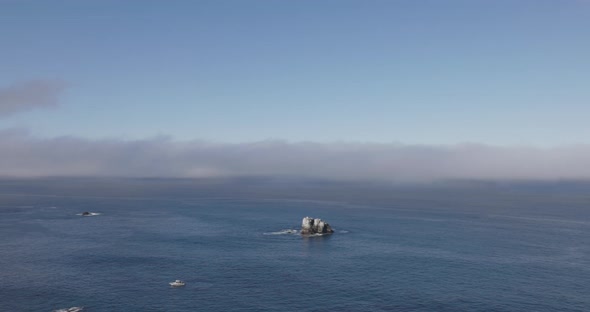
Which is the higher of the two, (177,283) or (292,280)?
(177,283)

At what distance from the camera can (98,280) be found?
5876 inches

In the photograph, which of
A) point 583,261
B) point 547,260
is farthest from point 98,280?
point 583,261

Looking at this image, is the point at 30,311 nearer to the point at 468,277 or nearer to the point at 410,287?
the point at 410,287

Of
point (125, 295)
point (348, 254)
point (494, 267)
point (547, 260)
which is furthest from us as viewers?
point (348, 254)

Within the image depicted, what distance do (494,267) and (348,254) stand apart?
61.1m

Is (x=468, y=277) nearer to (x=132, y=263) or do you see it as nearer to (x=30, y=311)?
(x=132, y=263)

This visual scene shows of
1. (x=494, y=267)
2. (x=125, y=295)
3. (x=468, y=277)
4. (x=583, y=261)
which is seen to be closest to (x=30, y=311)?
(x=125, y=295)

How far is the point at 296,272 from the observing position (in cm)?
16312

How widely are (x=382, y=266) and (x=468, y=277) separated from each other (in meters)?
32.7

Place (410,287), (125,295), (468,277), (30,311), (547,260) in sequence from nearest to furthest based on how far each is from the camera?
(30,311), (125,295), (410,287), (468,277), (547,260)

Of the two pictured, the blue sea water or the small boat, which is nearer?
the blue sea water

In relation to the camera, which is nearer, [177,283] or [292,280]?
[177,283]

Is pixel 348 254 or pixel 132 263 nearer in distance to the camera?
pixel 132 263

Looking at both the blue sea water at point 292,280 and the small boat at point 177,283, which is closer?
the blue sea water at point 292,280
